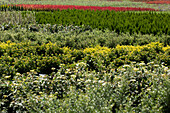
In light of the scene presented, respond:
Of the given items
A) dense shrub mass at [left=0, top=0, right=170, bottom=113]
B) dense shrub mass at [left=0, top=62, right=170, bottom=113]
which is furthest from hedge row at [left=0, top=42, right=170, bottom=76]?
dense shrub mass at [left=0, top=62, right=170, bottom=113]

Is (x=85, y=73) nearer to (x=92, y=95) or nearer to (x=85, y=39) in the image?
(x=92, y=95)

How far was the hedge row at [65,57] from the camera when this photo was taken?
5.62 metres

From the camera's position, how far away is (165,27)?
367 inches

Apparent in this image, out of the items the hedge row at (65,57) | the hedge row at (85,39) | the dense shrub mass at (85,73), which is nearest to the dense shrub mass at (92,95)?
the dense shrub mass at (85,73)

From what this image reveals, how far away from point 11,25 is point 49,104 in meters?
8.02

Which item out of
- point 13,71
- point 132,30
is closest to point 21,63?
point 13,71

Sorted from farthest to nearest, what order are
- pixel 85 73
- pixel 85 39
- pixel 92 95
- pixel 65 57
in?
pixel 85 39 → pixel 65 57 → pixel 85 73 → pixel 92 95

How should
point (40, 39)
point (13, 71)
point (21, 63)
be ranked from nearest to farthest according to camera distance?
point (13, 71) → point (21, 63) → point (40, 39)

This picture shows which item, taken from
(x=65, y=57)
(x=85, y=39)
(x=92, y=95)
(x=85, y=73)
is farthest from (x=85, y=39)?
(x=92, y=95)

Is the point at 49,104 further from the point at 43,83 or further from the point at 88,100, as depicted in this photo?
the point at 43,83

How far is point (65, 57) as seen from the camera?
6098mm

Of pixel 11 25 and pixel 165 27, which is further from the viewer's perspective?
pixel 11 25

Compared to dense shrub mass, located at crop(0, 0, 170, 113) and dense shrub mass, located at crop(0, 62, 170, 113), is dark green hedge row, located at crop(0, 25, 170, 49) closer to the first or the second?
dense shrub mass, located at crop(0, 0, 170, 113)

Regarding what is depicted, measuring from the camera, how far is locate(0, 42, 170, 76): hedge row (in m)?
5.62
